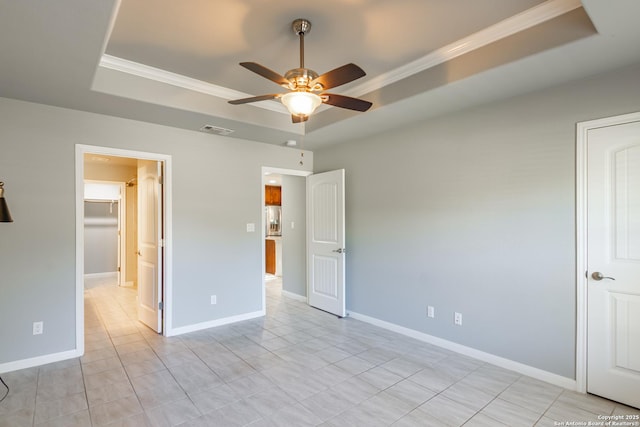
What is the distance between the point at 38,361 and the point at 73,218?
1374mm

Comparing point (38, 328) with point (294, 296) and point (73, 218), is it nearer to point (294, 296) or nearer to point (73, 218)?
point (73, 218)

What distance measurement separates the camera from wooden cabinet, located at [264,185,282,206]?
8945mm

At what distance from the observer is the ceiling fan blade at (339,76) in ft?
6.59

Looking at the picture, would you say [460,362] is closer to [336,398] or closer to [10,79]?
[336,398]

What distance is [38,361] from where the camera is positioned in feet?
10.1

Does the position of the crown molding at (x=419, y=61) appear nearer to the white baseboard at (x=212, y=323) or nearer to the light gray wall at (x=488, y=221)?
the light gray wall at (x=488, y=221)

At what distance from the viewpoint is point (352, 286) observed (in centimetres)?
462

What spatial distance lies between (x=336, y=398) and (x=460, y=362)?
1382 mm

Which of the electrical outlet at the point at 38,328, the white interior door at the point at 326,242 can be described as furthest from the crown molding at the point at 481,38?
the electrical outlet at the point at 38,328

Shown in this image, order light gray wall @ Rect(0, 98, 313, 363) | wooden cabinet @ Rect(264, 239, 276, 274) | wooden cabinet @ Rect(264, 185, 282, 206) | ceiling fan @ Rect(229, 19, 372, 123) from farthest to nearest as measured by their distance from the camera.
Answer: wooden cabinet @ Rect(264, 185, 282, 206), wooden cabinet @ Rect(264, 239, 276, 274), light gray wall @ Rect(0, 98, 313, 363), ceiling fan @ Rect(229, 19, 372, 123)

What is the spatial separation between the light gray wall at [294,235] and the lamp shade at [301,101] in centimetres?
317

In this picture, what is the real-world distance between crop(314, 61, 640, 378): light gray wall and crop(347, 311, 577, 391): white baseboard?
0.05m

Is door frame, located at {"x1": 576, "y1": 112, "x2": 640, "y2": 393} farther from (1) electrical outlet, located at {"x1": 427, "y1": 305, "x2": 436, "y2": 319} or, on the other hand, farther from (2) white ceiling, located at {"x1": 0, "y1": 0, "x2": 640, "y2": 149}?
(1) electrical outlet, located at {"x1": 427, "y1": 305, "x2": 436, "y2": 319}

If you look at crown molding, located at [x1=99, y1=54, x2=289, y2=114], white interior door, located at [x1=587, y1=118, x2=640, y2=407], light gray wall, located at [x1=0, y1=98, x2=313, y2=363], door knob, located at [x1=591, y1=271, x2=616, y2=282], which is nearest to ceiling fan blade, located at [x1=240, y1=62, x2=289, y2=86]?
crown molding, located at [x1=99, y1=54, x2=289, y2=114]
